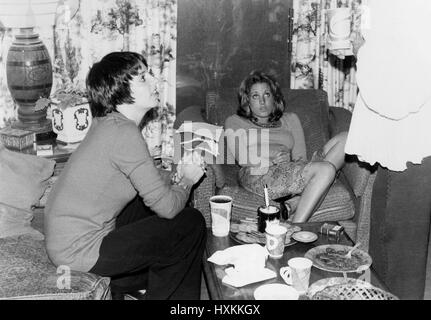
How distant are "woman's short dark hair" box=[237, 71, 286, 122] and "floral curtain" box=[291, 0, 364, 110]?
0.79 meters

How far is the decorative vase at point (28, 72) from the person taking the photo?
10.4 feet

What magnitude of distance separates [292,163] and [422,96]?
0.98m

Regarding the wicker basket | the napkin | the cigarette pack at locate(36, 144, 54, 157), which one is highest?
the cigarette pack at locate(36, 144, 54, 157)

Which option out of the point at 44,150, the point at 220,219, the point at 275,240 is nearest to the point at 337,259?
the point at 275,240

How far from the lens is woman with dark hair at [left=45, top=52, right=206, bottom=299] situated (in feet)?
7.11

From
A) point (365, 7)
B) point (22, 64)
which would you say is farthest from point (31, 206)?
point (365, 7)

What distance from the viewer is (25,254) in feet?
7.61

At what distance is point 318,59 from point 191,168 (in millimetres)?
1864

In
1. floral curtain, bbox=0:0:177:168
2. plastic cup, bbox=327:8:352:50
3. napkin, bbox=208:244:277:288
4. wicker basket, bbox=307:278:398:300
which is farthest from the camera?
floral curtain, bbox=0:0:177:168

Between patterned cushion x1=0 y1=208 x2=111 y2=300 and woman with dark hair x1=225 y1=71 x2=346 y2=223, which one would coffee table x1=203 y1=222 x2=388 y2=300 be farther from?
woman with dark hair x1=225 y1=71 x2=346 y2=223

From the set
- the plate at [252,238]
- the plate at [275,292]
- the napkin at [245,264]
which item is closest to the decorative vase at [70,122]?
the plate at [252,238]

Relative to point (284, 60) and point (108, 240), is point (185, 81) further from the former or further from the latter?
point (108, 240)

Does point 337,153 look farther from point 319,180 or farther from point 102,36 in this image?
point 102,36

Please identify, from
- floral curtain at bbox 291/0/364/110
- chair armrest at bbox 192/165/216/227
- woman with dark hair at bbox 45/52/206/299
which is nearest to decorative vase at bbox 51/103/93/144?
chair armrest at bbox 192/165/216/227
